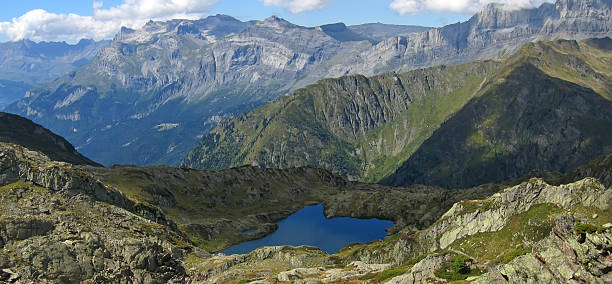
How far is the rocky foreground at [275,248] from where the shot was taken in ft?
157

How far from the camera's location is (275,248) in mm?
130000

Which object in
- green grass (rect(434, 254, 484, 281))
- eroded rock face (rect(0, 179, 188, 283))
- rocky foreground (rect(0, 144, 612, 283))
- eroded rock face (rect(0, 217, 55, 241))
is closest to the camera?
rocky foreground (rect(0, 144, 612, 283))

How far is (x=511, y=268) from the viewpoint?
1906 inches

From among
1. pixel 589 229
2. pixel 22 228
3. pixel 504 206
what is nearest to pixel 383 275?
pixel 589 229

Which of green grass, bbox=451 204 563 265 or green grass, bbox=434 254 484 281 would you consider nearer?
green grass, bbox=434 254 484 281

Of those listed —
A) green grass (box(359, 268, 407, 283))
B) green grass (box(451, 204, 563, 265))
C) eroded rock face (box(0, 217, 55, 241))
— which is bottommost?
green grass (box(451, 204, 563, 265))

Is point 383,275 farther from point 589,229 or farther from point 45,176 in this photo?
point 45,176

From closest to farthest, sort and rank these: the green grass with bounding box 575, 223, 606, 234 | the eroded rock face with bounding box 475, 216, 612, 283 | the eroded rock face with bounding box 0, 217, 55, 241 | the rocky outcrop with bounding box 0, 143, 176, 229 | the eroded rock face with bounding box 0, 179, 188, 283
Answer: the eroded rock face with bounding box 475, 216, 612, 283 < the green grass with bounding box 575, 223, 606, 234 < the eroded rock face with bounding box 0, 179, 188, 283 < the eroded rock face with bounding box 0, 217, 55, 241 < the rocky outcrop with bounding box 0, 143, 176, 229

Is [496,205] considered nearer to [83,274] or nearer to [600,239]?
[600,239]

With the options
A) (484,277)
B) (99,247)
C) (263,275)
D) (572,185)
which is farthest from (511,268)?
(572,185)

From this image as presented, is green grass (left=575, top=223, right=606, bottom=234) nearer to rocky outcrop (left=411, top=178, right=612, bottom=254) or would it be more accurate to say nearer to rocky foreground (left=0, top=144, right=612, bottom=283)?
rocky foreground (left=0, top=144, right=612, bottom=283)

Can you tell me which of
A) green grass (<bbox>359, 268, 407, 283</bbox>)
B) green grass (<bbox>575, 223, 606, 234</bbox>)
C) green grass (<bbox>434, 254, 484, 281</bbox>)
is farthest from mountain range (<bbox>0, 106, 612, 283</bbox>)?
green grass (<bbox>359, 268, 407, 283</bbox>)

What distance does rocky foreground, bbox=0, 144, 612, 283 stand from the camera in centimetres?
4778

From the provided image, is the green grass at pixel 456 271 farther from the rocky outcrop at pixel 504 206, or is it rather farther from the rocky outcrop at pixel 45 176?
the rocky outcrop at pixel 45 176
